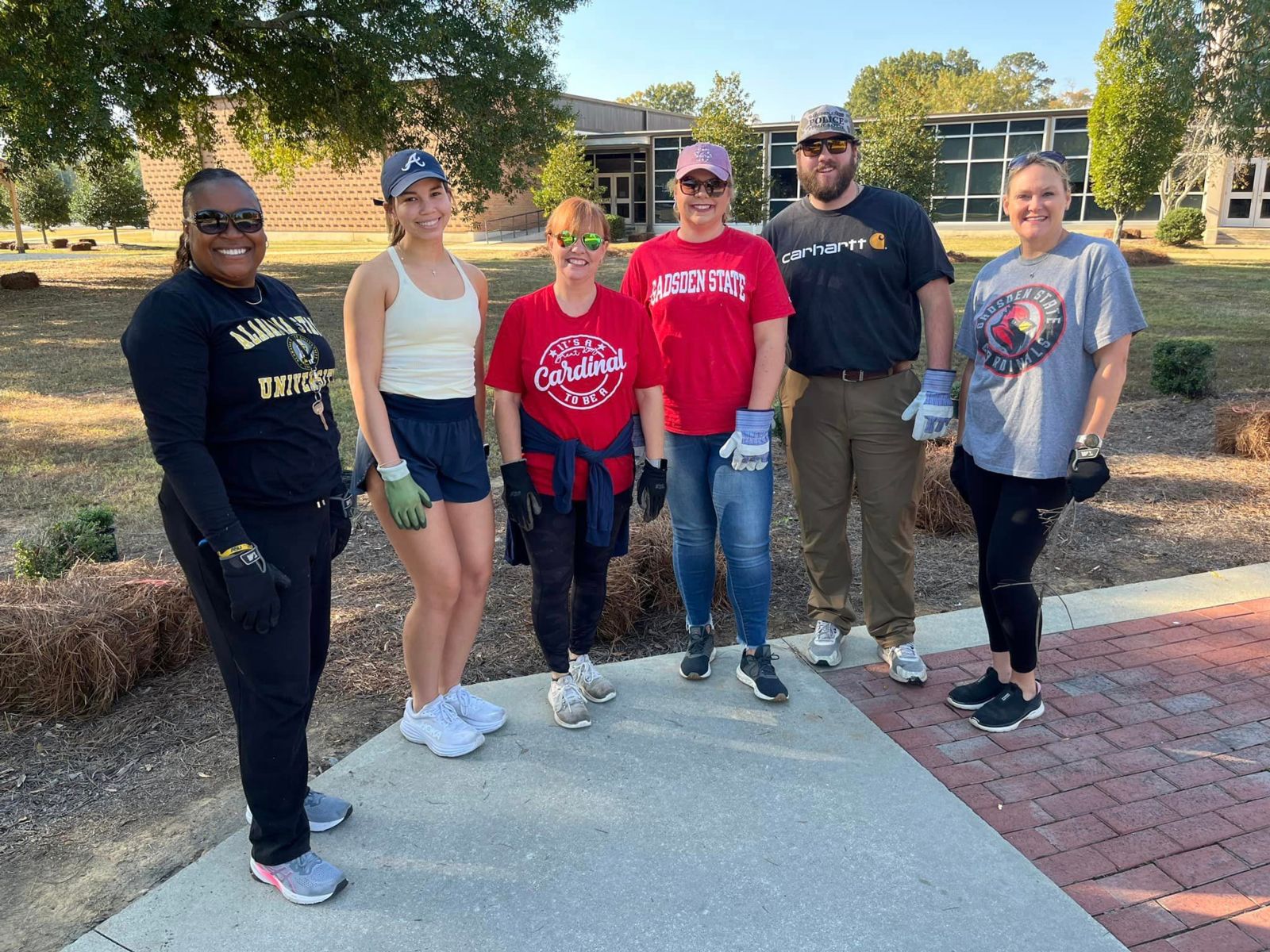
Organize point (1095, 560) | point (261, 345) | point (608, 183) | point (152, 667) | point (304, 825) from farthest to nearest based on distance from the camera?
point (608, 183), point (1095, 560), point (152, 667), point (304, 825), point (261, 345)

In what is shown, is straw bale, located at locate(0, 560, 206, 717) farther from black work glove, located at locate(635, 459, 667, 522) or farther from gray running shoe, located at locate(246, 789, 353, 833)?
black work glove, located at locate(635, 459, 667, 522)

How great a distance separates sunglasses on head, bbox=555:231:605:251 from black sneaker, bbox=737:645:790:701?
1.61 metres

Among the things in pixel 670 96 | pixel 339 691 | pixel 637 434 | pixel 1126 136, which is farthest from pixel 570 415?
pixel 670 96

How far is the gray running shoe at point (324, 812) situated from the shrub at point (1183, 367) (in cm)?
868

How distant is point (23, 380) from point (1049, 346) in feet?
36.2

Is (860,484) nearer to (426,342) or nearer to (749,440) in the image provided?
(749,440)

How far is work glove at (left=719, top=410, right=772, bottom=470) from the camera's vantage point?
3240 millimetres

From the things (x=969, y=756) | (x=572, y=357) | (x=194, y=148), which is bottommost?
(x=969, y=756)

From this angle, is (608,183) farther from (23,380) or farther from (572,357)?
(572,357)

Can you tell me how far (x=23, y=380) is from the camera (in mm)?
10320

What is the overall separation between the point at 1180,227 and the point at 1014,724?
30785mm

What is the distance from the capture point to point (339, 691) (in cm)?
364

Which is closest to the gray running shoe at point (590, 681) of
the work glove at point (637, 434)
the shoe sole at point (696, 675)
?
the shoe sole at point (696, 675)

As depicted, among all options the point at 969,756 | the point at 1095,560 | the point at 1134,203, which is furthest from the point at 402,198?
the point at 1134,203
